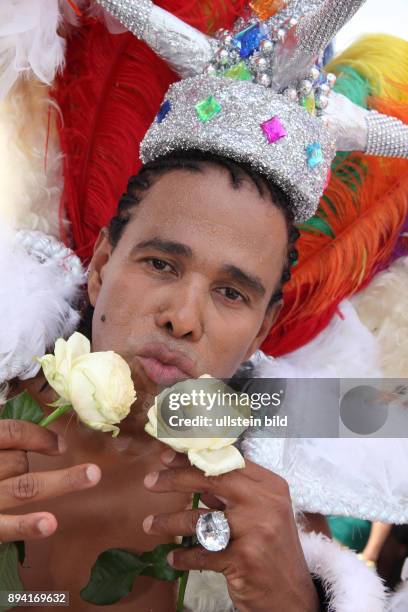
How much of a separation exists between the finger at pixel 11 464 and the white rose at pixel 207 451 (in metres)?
0.20

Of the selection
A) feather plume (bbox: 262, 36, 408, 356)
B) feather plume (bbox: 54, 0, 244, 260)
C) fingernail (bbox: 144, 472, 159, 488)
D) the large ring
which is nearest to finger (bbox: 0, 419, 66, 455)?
fingernail (bbox: 144, 472, 159, 488)

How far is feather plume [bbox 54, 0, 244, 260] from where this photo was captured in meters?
1.69

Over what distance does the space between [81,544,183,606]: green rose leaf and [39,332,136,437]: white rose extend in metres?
0.26

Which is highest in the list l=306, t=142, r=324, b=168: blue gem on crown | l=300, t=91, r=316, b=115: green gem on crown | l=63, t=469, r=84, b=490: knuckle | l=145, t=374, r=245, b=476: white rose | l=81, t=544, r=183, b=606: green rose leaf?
l=300, t=91, r=316, b=115: green gem on crown

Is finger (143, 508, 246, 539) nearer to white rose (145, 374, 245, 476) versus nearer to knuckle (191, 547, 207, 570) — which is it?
knuckle (191, 547, 207, 570)

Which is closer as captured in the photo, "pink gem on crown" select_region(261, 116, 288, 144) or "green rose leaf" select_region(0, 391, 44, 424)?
"green rose leaf" select_region(0, 391, 44, 424)

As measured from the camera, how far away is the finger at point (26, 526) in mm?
A: 999

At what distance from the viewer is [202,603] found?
5.24 feet

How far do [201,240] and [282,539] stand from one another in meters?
0.55

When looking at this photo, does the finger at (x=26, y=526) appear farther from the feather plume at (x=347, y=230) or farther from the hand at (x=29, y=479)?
the feather plume at (x=347, y=230)

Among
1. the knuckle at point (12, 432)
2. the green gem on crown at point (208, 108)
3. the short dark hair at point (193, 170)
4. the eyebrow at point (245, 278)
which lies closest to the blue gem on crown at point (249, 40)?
the green gem on crown at point (208, 108)

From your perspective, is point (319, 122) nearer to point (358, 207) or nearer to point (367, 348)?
point (358, 207)

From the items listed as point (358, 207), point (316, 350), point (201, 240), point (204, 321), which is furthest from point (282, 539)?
point (358, 207)

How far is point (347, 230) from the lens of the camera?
1.94 m
